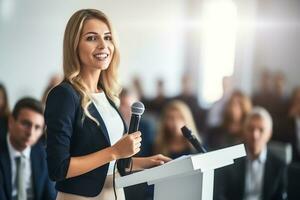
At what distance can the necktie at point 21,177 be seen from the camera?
2.95 m

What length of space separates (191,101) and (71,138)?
603 centimetres

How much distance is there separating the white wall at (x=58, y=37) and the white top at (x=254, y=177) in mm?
1705

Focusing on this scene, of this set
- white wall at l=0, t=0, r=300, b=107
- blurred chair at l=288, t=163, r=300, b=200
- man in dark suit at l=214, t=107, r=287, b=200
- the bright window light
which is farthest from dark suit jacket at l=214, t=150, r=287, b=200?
the bright window light

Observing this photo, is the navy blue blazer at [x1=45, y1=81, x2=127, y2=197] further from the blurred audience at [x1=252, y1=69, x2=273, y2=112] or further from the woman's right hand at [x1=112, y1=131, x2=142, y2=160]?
the blurred audience at [x1=252, y1=69, x2=273, y2=112]

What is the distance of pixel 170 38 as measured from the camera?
9.58 m

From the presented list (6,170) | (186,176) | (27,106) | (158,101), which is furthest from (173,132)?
(158,101)

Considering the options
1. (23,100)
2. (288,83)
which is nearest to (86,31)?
(23,100)

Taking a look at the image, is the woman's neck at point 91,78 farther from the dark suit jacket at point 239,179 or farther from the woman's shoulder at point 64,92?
the dark suit jacket at point 239,179

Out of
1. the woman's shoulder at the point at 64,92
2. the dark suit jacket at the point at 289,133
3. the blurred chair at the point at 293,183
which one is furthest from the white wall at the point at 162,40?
the woman's shoulder at the point at 64,92

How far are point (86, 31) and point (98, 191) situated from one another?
21.2 inches

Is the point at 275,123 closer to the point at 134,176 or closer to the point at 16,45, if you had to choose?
the point at 16,45

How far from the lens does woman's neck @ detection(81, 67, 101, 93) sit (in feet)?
6.22

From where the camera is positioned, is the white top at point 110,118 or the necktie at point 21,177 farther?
the necktie at point 21,177

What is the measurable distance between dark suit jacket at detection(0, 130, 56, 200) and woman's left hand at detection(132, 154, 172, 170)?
3.54 feet
